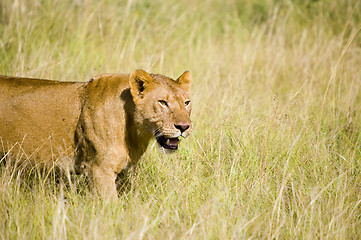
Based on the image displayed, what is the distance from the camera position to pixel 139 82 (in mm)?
4234

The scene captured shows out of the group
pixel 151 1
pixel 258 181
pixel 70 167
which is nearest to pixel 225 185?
pixel 258 181

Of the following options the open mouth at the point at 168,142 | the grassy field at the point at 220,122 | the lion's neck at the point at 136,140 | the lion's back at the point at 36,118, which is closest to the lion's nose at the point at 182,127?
the open mouth at the point at 168,142

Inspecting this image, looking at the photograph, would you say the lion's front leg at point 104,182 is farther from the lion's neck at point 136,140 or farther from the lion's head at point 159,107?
the lion's head at point 159,107

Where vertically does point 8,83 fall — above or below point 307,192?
above

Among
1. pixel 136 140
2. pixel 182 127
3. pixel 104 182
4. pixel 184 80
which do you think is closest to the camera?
pixel 182 127

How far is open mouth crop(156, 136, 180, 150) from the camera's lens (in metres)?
4.18

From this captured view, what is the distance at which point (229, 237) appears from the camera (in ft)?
11.6

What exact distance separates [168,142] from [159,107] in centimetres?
30

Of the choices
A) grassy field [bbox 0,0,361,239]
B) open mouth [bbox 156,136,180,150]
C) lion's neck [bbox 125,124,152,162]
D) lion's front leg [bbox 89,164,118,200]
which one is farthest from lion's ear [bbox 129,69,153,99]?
grassy field [bbox 0,0,361,239]

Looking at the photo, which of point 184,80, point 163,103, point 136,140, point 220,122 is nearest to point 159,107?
point 163,103

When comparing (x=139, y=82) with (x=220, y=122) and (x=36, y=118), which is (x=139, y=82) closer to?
(x=36, y=118)

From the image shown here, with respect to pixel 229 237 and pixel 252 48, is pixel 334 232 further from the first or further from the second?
pixel 252 48

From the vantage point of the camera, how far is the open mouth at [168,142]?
4180 mm

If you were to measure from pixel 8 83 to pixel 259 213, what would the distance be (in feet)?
7.95
